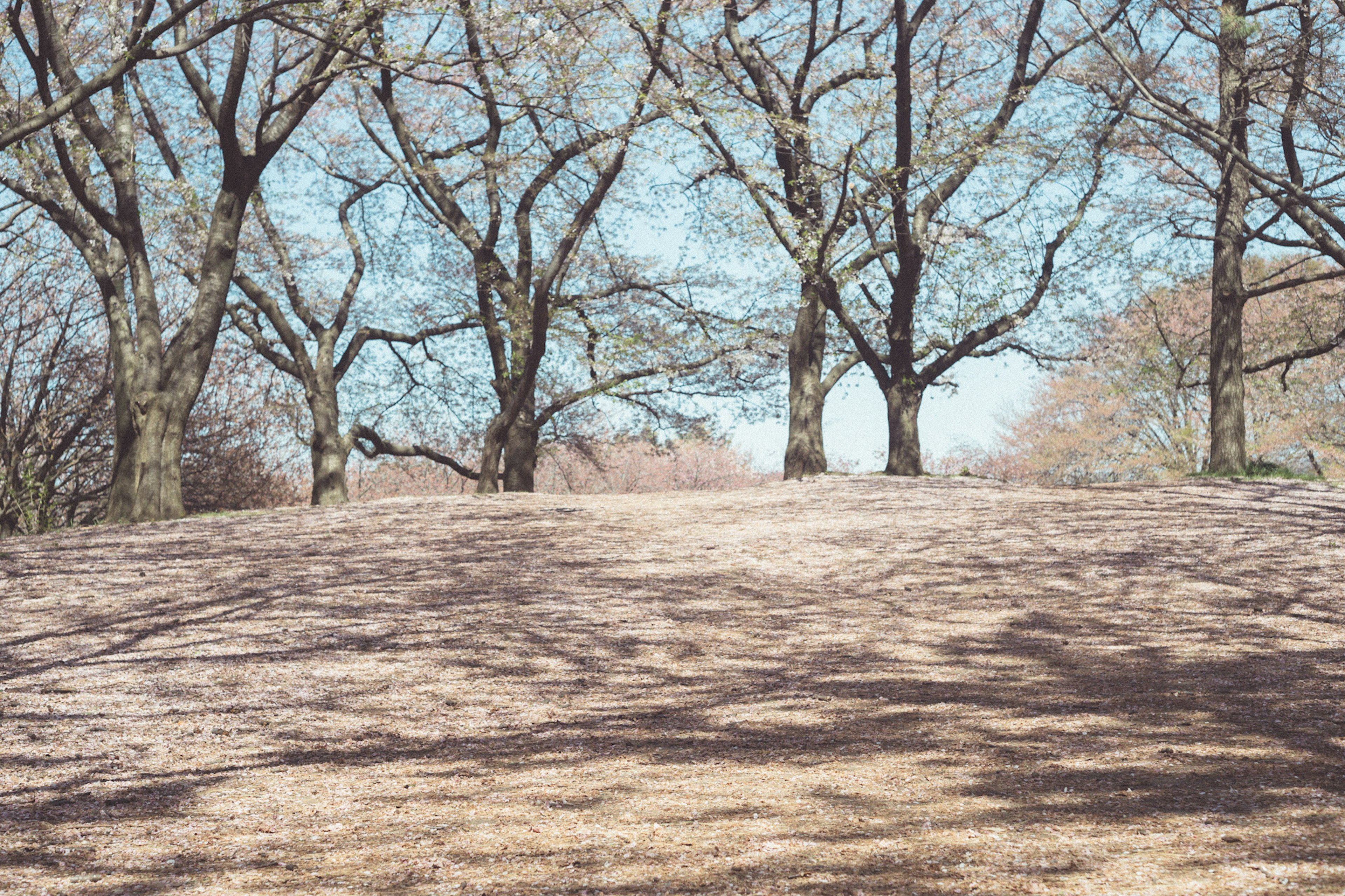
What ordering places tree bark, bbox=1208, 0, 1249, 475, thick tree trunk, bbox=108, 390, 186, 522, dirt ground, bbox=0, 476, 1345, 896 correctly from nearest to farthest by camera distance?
dirt ground, bbox=0, 476, 1345, 896, thick tree trunk, bbox=108, 390, 186, 522, tree bark, bbox=1208, 0, 1249, 475

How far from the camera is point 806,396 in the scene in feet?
54.9

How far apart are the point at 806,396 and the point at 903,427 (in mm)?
1669

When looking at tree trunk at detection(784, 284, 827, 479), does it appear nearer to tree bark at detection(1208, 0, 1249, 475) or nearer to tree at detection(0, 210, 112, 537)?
tree bark at detection(1208, 0, 1249, 475)

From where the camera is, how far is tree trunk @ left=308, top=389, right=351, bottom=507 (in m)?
17.1

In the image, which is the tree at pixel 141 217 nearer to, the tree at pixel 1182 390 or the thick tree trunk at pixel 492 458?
the thick tree trunk at pixel 492 458

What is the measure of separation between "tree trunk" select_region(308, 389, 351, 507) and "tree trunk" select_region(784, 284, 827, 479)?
7.63m

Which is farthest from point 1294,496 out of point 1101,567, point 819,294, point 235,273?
point 235,273

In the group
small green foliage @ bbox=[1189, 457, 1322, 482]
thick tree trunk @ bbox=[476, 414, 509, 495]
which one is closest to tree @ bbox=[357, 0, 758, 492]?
thick tree trunk @ bbox=[476, 414, 509, 495]

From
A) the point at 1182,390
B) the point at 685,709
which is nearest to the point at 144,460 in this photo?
the point at 685,709

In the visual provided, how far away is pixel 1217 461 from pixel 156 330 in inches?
565

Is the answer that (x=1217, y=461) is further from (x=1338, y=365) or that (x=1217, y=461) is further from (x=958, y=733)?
(x=1338, y=365)

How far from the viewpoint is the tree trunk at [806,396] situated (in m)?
16.6

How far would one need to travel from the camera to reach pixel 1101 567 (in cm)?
846

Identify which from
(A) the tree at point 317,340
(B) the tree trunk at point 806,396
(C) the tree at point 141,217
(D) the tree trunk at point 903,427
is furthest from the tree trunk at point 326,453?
(D) the tree trunk at point 903,427
